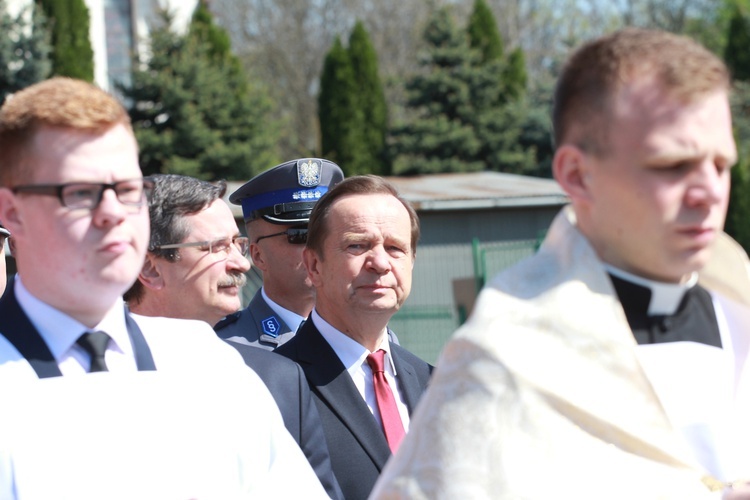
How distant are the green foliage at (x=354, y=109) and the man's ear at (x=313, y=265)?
24511mm

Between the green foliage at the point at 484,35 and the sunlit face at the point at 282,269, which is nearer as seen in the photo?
the sunlit face at the point at 282,269

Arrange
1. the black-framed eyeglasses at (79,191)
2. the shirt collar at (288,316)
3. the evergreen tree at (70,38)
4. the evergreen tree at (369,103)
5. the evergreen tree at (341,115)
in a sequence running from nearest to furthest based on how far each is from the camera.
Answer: the black-framed eyeglasses at (79,191) → the shirt collar at (288,316) → the evergreen tree at (70,38) → the evergreen tree at (341,115) → the evergreen tree at (369,103)

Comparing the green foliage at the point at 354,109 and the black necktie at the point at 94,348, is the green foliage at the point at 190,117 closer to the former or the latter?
the green foliage at the point at 354,109

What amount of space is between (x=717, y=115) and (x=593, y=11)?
125ft

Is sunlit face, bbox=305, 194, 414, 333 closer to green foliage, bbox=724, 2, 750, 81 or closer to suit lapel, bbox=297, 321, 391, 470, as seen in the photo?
suit lapel, bbox=297, 321, 391, 470

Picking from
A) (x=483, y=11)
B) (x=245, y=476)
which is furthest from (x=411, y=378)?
(x=483, y=11)

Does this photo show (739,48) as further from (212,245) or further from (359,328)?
(359,328)

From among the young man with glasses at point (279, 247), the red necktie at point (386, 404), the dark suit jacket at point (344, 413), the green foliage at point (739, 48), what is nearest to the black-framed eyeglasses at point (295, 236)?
the young man with glasses at point (279, 247)

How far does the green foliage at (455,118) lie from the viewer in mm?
28469

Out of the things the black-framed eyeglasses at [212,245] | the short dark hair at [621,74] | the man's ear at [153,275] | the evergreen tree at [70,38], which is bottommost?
the evergreen tree at [70,38]

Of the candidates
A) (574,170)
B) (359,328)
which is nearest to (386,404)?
(359,328)

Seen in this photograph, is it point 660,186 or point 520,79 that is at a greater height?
point 660,186

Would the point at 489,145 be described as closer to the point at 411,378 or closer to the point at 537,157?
the point at 537,157

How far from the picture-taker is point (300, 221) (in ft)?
15.4
